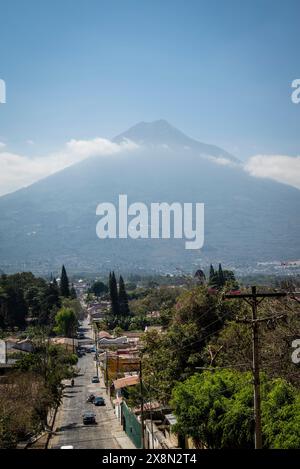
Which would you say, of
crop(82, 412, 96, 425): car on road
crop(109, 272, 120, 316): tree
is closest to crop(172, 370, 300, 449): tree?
crop(82, 412, 96, 425): car on road

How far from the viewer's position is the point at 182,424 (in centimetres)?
1583

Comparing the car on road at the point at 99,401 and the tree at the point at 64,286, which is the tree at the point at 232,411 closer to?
the car on road at the point at 99,401

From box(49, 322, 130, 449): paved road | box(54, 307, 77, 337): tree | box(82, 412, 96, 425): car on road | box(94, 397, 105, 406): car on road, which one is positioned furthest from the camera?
box(54, 307, 77, 337): tree

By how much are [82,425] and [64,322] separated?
3784 cm

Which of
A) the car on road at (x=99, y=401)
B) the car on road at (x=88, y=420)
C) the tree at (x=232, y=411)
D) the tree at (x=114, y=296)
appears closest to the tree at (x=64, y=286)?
the tree at (x=114, y=296)

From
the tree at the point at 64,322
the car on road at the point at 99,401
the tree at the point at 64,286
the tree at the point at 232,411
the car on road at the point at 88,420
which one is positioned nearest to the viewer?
the tree at the point at 232,411

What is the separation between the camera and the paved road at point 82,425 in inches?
820

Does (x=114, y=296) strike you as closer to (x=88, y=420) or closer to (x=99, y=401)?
(x=99, y=401)

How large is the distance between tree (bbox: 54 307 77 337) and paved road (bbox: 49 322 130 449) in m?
22.5

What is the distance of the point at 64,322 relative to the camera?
6225 centimetres

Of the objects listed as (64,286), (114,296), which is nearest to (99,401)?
(114,296)

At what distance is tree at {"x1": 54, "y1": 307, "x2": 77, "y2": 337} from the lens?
204 ft

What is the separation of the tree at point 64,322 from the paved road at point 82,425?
22516mm

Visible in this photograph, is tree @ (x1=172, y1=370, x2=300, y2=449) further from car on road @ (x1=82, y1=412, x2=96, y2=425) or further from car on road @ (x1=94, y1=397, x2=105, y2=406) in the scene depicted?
car on road @ (x1=94, y1=397, x2=105, y2=406)
